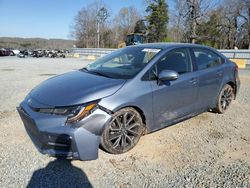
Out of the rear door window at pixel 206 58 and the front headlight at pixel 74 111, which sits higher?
the rear door window at pixel 206 58

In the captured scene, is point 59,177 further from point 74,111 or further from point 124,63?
point 124,63

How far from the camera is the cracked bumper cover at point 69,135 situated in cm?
278

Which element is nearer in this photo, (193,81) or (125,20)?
(193,81)

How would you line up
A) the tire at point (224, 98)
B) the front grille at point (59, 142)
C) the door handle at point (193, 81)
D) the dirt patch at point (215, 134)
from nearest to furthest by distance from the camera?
the front grille at point (59, 142) < the dirt patch at point (215, 134) < the door handle at point (193, 81) < the tire at point (224, 98)

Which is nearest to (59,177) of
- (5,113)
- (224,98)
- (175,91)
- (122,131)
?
(122,131)

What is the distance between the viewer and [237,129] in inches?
167

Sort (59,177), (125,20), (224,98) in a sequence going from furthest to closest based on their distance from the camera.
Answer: (125,20) → (224,98) → (59,177)

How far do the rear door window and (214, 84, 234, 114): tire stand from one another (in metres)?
0.60

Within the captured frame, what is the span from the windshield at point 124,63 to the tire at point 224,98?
6.28ft

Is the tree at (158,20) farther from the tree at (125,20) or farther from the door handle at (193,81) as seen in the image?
the door handle at (193,81)

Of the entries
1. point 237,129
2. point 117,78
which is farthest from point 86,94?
point 237,129

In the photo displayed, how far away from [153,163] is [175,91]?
1.25 meters

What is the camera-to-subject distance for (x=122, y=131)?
10.7 feet

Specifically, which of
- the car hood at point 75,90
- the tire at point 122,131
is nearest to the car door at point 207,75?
the tire at point 122,131
